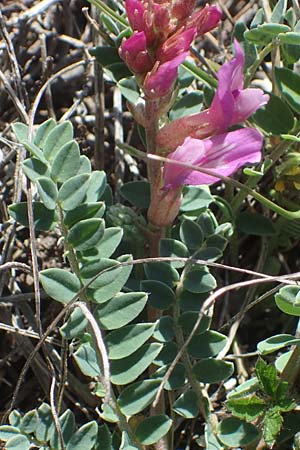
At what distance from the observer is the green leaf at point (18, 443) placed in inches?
57.9

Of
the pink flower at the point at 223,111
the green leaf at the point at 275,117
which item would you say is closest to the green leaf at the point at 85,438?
the pink flower at the point at 223,111

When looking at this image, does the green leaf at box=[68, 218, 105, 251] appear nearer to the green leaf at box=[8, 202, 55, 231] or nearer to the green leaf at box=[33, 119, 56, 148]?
the green leaf at box=[8, 202, 55, 231]

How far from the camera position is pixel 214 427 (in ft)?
5.38

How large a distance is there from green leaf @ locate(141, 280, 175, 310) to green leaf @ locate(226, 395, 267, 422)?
25 cm

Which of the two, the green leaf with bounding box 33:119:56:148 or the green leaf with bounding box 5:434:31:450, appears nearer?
the green leaf with bounding box 5:434:31:450

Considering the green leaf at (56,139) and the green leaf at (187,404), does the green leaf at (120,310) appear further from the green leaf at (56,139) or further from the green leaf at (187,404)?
the green leaf at (56,139)

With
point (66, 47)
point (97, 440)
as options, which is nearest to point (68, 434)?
point (97, 440)

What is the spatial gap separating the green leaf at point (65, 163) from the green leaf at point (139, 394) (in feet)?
1.44

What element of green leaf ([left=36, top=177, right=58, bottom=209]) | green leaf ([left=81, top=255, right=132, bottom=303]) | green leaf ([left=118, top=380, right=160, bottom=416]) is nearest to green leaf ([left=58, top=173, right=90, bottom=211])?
green leaf ([left=36, top=177, right=58, bottom=209])

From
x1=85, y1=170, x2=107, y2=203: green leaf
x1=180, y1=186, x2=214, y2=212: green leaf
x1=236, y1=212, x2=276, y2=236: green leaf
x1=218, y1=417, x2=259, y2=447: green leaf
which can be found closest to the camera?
x1=218, y1=417, x2=259, y2=447: green leaf

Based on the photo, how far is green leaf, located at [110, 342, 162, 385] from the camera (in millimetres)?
1551

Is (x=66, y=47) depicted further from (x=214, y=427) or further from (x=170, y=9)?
(x=214, y=427)

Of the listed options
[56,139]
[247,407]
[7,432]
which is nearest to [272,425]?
[247,407]

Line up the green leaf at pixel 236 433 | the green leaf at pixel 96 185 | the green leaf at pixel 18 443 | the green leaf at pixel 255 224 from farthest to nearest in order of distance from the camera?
the green leaf at pixel 255 224
the green leaf at pixel 96 185
the green leaf at pixel 236 433
the green leaf at pixel 18 443
